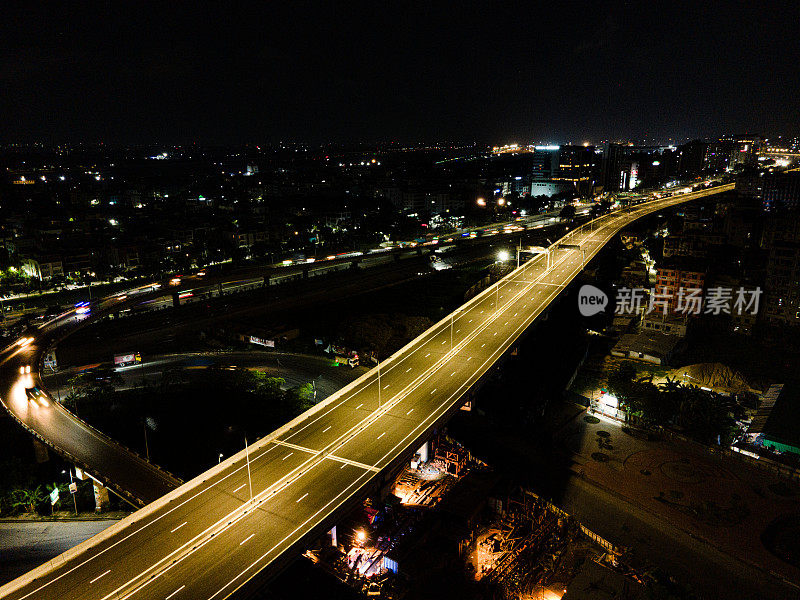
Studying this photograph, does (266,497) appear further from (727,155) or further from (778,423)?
(727,155)

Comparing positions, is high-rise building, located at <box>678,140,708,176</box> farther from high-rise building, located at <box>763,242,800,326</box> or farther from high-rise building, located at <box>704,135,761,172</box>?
high-rise building, located at <box>763,242,800,326</box>

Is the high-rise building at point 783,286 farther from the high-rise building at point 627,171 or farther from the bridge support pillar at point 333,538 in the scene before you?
the high-rise building at point 627,171

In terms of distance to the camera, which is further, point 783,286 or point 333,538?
point 783,286

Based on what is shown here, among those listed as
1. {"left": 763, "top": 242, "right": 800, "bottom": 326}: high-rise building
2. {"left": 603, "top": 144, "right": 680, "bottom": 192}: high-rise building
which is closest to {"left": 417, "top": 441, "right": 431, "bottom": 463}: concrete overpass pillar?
{"left": 763, "top": 242, "right": 800, "bottom": 326}: high-rise building

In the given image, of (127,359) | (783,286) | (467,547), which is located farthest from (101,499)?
(783,286)

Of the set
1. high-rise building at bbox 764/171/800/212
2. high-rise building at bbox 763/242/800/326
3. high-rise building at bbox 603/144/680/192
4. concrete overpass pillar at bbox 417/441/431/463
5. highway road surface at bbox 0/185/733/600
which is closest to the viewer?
highway road surface at bbox 0/185/733/600

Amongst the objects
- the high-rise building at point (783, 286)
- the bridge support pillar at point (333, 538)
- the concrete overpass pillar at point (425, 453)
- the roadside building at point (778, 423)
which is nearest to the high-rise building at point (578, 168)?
the high-rise building at point (783, 286)

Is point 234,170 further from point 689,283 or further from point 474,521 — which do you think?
point 474,521

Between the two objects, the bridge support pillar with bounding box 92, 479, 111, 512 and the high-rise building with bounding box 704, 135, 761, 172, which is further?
the high-rise building with bounding box 704, 135, 761, 172

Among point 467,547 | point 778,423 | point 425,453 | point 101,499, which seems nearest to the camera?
point 467,547
